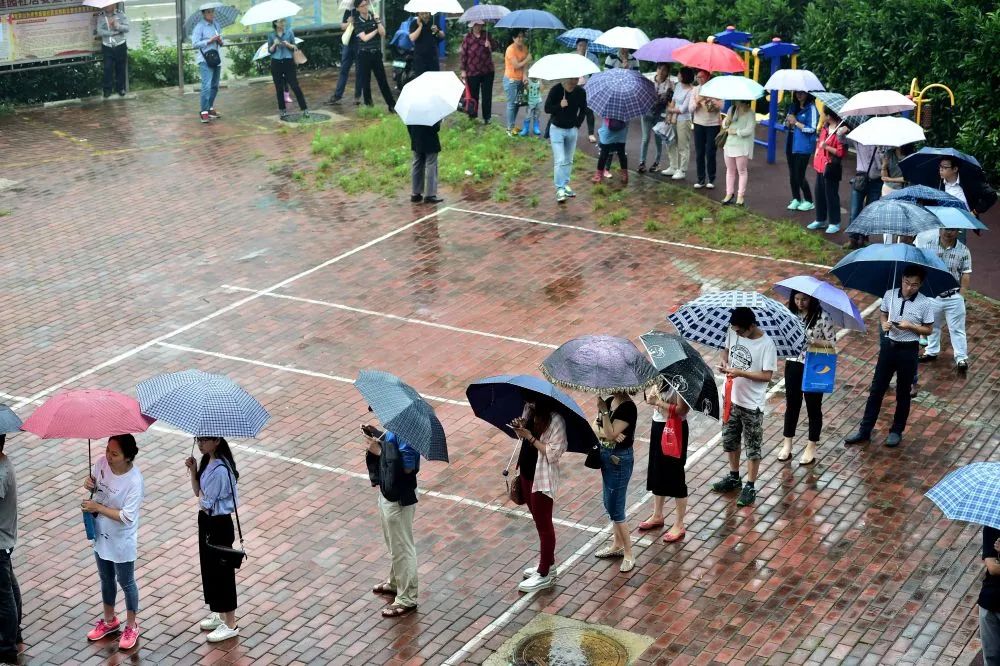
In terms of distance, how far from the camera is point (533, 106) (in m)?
21.3

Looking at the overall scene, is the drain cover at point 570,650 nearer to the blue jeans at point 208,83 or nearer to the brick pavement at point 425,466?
the brick pavement at point 425,466

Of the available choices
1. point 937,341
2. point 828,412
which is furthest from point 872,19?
point 828,412

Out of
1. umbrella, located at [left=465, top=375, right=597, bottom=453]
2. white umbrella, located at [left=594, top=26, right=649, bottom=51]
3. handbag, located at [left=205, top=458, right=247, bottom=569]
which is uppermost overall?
white umbrella, located at [left=594, top=26, right=649, bottom=51]

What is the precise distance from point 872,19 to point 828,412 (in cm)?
973

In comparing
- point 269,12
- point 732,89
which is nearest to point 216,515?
point 732,89

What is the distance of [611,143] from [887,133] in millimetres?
4824

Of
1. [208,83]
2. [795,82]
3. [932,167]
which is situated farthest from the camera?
[208,83]

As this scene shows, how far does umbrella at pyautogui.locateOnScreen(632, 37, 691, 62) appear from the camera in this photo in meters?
19.4

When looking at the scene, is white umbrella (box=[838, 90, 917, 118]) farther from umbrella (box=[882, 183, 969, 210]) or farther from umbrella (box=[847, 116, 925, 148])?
umbrella (box=[882, 183, 969, 210])

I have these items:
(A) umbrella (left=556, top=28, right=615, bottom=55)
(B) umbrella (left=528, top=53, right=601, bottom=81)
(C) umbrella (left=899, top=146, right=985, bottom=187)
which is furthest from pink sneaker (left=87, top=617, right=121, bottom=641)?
(A) umbrella (left=556, top=28, right=615, bottom=55)

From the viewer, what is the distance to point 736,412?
10516 mm

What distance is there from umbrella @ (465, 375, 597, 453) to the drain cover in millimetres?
1236

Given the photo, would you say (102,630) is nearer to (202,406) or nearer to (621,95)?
(202,406)

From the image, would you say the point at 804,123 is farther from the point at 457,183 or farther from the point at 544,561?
the point at 544,561
